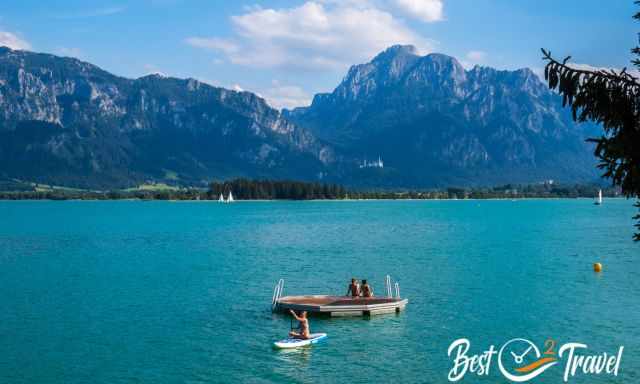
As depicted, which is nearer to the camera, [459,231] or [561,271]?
[561,271]

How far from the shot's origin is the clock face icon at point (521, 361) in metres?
36.2

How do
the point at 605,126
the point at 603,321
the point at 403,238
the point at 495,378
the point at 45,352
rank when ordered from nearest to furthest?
the point at 605,126 < the point at 495,378 < the point at 45,352 < the point at 603,321 < the point at 403,238

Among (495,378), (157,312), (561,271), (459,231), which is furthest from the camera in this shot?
(459,231)

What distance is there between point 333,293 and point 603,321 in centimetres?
2426

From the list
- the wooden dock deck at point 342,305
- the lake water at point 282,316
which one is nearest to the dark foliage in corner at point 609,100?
the lake water at point 282,316

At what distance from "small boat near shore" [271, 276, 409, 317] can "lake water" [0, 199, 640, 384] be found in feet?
3.42

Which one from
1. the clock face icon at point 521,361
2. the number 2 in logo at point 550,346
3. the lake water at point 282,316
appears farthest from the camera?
the number 2 in logo at point 550,346

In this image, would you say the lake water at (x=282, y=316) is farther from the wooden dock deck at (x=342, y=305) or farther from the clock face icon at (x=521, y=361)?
the wooden dock deck at (x=342, y=305)

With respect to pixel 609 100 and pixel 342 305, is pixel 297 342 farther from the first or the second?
pixel 609 100

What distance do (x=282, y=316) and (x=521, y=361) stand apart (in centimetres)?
1954

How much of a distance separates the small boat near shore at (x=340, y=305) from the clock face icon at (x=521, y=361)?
1136 centimetres

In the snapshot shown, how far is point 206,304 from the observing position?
189ft

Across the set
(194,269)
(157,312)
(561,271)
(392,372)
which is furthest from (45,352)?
(561,271)

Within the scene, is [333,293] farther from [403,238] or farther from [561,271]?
[403,238]
